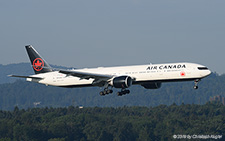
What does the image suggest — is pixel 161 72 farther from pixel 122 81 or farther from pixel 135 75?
pixel 122 81

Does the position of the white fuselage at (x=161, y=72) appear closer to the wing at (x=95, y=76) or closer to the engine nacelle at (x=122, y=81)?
the engine nacelle at (x=122, y=81)

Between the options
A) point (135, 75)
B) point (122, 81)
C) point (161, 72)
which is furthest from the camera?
point (135, 75)

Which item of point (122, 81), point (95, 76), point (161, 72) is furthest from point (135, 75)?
point (95, 76)

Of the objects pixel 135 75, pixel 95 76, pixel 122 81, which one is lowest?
pixel 122 81

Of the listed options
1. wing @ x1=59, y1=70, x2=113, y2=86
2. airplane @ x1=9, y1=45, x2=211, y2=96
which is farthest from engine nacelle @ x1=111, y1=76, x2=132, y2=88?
wing @ x1=59, y1=70, x2=113, y2=86

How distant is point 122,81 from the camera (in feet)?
273

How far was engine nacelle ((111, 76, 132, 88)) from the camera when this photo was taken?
83250 mm

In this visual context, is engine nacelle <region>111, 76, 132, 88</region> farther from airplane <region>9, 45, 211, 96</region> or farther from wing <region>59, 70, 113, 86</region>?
wing <region>59, 70, 113, 86</region>

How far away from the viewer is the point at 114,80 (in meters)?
84.4

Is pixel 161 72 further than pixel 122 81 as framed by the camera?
No

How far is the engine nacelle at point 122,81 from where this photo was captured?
83.2m

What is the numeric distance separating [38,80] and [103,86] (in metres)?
16.4

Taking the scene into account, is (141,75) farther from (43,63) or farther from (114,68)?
(43,63)

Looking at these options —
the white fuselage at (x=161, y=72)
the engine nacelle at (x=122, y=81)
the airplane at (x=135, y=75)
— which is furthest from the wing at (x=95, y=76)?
the engine nacelle at (x=122, y=81)
